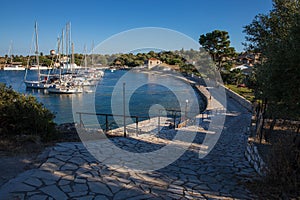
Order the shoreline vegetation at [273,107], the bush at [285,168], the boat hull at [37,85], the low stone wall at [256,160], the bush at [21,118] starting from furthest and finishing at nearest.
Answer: the boat hull at [37,85] → the bush at [21,118] → the low stone wall at [256,160] → the shoreline vegetation at [273,107] → the bush at [285,168]

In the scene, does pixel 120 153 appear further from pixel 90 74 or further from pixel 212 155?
pixel 90 74

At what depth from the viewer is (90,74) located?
1346 inches

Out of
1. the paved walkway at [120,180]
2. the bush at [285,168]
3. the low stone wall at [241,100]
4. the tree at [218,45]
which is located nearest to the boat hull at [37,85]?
the tree at [218,45]

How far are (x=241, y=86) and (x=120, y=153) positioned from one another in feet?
88.6

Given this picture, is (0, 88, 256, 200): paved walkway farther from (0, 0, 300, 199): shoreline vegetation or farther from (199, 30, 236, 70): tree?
(199, 30, 236, 70): tree

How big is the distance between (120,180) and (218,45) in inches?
996

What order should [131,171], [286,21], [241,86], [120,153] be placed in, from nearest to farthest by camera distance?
[131,171]
[120,153]
[286,21]
[241,86]

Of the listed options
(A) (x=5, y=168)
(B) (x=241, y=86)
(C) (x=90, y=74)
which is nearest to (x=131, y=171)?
(A) (x=5, y=168)

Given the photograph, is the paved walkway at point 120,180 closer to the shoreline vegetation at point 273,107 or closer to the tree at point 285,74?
the shoreline vegetation at point 273,107

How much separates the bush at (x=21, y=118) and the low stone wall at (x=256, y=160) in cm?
444

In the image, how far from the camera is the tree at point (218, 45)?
82.3 feet

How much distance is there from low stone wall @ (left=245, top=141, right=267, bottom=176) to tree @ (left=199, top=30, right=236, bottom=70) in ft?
76.1

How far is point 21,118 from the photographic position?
15.6 feet

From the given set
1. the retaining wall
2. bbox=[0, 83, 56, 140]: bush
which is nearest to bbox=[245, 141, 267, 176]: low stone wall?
bbox=[0, 83, 56, 140]: bush
